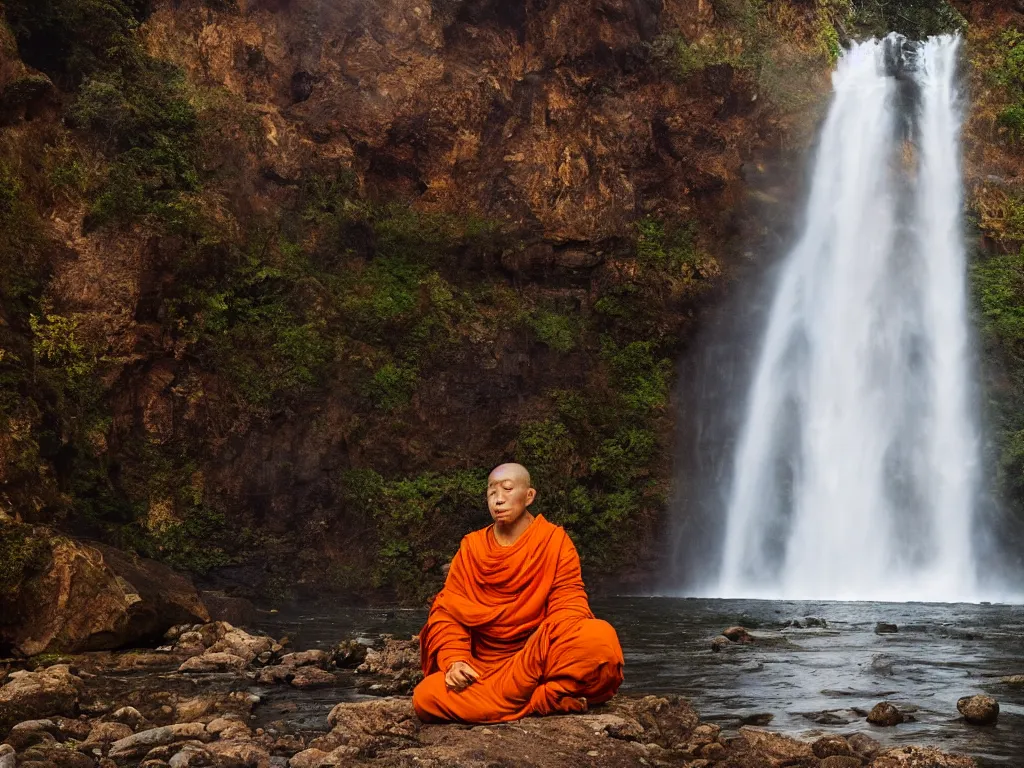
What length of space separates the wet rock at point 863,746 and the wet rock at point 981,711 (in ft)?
4.42

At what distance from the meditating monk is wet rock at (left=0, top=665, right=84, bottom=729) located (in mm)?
2973

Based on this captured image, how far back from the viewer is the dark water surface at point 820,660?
678 centimetres

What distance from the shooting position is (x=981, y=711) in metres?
6.63

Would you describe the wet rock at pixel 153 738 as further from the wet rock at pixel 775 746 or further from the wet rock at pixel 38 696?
the wet rock at pixel 775 746

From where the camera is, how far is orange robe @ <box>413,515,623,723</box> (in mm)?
5555

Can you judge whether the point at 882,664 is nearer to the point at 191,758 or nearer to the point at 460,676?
the point at 460,676

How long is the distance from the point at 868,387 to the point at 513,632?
62.6 feet

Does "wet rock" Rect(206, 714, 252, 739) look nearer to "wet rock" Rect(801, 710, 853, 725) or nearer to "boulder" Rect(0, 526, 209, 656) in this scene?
"wet rock" Rect(801, 710, 853, 725)

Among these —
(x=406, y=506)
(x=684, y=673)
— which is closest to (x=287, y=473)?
(x=406, y=506)

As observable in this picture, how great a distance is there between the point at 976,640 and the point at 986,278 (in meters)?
15.6

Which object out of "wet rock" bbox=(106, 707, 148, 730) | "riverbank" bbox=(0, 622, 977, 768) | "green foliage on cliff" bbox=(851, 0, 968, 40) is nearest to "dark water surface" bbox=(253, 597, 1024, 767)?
"riverbank" bbox=(0, 622, 977, 768)

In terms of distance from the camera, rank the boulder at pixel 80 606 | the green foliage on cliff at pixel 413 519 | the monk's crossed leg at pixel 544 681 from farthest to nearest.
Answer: the green foliage on cliff at pixel 413 519
the boulder at pixel 80 606
the monk's crossed leg at pixel 544 681

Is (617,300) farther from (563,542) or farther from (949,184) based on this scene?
(563,542)

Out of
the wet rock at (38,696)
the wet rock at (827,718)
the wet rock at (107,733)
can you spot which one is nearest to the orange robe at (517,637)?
the wet rock at (827,718)
